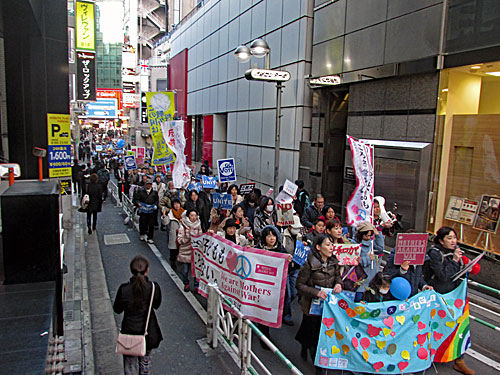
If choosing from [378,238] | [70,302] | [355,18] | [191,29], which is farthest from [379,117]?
[191,29]

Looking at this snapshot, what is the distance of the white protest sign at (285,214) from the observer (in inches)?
345

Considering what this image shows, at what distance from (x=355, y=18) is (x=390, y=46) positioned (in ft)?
6.76

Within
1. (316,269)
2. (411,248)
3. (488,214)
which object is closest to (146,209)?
(316,269)

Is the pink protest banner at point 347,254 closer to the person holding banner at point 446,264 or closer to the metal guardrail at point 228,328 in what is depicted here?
the person holding banner at point 446,264

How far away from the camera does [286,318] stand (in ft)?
22.5

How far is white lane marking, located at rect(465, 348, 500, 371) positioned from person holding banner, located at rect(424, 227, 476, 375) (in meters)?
0.44

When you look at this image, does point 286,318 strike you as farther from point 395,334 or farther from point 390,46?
point 390,46

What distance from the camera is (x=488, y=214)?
9.17 metres

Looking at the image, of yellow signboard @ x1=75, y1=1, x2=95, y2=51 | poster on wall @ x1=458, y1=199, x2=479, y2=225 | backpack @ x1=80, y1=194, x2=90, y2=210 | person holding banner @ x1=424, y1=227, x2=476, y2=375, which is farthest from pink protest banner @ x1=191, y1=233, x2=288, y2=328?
yellow signboard @ x1=75, y1=1, x2=95, y2=51

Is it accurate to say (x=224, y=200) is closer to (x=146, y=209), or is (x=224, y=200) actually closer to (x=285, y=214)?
(x=285, y=214)

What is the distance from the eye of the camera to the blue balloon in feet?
16.7

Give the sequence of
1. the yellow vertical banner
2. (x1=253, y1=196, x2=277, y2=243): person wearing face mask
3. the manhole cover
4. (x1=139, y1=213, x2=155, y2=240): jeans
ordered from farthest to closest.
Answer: the yellow vertical banner → the manhole cover → (x1=139, y1=213, x2=155, y2=240): jeans → (x1=253, y1=196, x2=277, y2=243): person wearing face mask

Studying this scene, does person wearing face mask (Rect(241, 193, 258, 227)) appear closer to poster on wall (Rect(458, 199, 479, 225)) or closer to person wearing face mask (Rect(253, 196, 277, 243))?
person wearing face mask (Rect(253, 196, 277, 243))

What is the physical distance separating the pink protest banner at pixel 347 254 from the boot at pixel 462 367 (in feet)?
6.21
